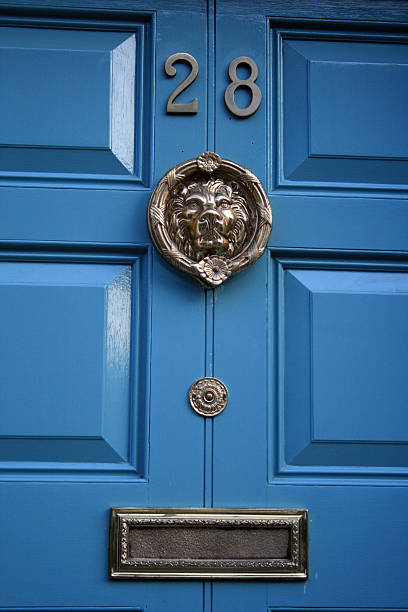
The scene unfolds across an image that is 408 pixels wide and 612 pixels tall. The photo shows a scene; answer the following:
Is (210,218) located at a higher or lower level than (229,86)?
lower

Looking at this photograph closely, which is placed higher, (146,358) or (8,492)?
(146,358)

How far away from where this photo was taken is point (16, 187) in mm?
1076

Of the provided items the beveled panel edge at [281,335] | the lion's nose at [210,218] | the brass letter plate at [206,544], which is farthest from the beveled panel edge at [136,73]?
the brass letter plate at [206,544]

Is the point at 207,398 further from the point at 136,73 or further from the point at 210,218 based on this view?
the point at 136,73

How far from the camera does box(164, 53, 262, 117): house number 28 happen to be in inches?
42.6

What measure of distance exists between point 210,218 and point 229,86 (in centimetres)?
23

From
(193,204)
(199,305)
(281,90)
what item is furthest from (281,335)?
(281,90)

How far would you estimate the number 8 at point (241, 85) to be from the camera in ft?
3.58

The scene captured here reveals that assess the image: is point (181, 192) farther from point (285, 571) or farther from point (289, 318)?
point (285, 571)

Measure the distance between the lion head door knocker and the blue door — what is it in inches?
1.4

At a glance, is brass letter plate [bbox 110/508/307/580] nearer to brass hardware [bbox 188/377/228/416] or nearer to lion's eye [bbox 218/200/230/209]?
brass hardware [bbox 188/377/228/416]

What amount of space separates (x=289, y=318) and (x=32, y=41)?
60 centimetres

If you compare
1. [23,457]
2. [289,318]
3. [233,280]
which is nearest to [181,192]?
[233,280]

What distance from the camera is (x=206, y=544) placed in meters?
1.01
